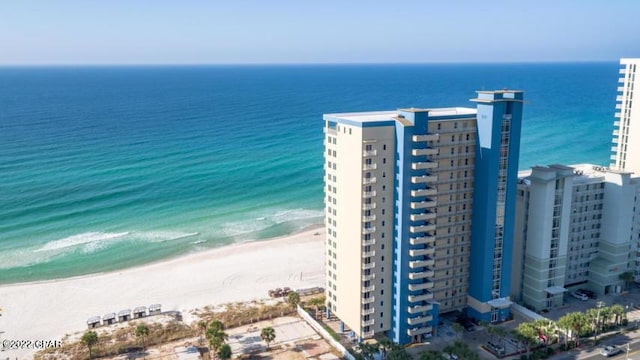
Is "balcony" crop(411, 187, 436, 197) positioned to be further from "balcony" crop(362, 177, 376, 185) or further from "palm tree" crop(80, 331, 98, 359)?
"palm tree" crop(80, 331, 98, 359)

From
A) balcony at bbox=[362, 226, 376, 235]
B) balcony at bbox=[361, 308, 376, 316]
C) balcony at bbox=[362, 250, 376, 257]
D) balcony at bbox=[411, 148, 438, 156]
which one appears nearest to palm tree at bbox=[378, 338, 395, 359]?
balcony at bbox=[361, 308, 376, 316]

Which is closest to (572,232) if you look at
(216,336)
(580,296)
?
(580,296)

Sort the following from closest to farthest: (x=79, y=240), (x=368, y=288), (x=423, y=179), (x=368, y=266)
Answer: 1. (x=423, y=179)
2. (x=368, y=266)
3. (x=368, y=288)
4. (x=79, y=240)

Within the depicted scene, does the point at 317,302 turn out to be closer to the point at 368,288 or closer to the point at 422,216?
the point at 368,288

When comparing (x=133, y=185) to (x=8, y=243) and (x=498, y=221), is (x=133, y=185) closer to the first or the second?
(x=8, y=243)

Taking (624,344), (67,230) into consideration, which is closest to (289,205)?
(67,230)

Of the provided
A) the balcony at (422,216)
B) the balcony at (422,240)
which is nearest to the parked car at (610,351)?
the balcony at (422,240)
